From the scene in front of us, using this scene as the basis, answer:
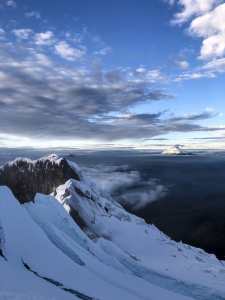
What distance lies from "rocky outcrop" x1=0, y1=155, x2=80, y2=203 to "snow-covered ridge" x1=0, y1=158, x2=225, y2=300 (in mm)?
7544

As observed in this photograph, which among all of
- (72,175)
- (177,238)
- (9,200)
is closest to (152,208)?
(177,238)

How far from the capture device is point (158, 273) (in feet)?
104

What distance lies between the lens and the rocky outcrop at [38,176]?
58.0m

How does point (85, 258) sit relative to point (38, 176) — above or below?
below

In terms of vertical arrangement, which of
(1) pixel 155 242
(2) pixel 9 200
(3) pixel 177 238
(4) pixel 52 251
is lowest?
(3) pixel 177 238

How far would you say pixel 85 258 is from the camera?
84.0 feet

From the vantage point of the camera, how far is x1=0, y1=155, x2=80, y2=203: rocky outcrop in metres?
58.0

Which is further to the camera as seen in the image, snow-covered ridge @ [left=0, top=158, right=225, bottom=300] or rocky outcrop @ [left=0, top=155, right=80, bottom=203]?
rocky outcrop @ [left=0, top=155, right=80, bottom=203]

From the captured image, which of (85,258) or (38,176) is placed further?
(38,176)

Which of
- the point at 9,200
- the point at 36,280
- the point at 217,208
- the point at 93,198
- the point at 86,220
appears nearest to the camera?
the point at 36,280

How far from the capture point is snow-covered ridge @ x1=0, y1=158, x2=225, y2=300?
1784 cm

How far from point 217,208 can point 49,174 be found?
68361mm

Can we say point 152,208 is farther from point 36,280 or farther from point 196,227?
point 36,280

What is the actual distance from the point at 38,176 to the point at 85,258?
3659 centimetres
